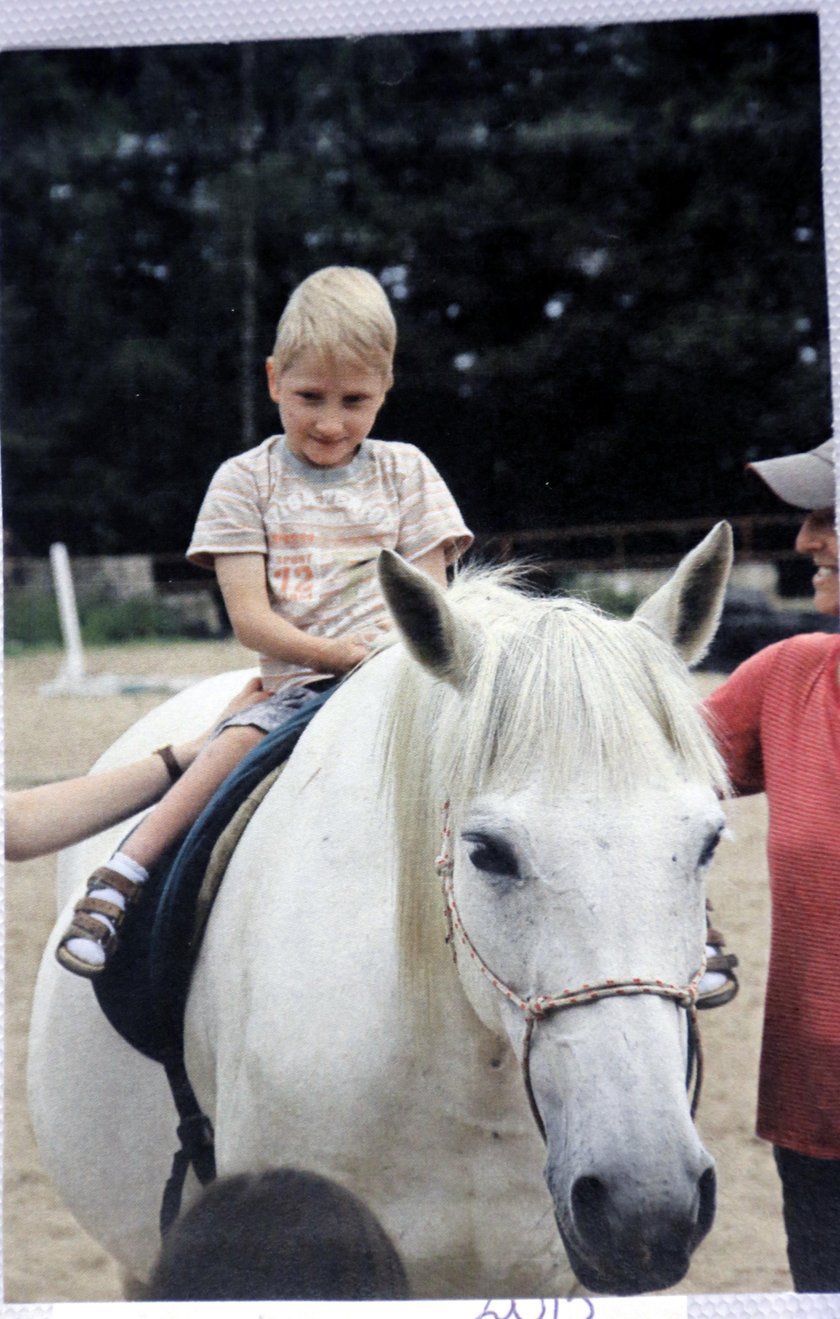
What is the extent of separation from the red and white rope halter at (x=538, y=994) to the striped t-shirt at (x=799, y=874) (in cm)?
20

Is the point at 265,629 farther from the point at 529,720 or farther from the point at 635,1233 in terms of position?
the point at 635,1233

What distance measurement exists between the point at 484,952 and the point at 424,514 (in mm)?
431

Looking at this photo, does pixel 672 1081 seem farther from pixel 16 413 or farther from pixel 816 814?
pixel 16 413

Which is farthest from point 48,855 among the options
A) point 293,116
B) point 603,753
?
point 293,116

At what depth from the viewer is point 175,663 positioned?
120cm

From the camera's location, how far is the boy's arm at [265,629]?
0.94 m

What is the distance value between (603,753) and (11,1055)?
0.75 metres

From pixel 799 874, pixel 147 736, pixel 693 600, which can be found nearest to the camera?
pixel 693 600

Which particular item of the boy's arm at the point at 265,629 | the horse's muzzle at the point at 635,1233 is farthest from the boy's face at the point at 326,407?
the horse's muzzle at the point at 635,1233

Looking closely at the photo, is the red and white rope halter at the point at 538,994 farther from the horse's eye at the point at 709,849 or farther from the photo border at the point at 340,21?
the photo border at the point at 340,21

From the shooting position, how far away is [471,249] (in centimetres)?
105

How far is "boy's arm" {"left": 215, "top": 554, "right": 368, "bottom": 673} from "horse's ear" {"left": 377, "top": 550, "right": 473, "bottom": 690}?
204 millimetres

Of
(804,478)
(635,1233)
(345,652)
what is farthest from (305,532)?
(635,1233)

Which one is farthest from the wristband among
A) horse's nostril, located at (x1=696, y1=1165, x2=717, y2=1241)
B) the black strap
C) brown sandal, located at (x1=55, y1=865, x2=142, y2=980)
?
horse's nostril, located at (x1=696, y1=1165, x2=717, y2=1241)
